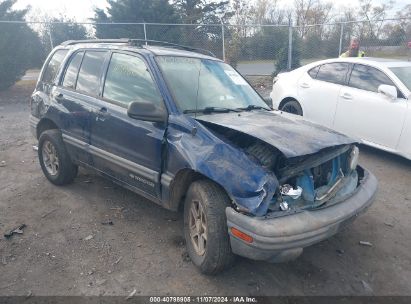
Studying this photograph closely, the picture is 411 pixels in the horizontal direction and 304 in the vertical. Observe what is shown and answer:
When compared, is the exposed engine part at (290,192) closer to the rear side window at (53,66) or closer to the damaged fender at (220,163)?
the damaged fender at (220,163)

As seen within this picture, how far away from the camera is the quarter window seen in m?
3.66

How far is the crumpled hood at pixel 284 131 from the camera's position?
116 inches

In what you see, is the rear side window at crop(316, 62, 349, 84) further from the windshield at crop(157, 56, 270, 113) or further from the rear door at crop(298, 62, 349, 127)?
the windshield at crop(157, 56, 270, 113)

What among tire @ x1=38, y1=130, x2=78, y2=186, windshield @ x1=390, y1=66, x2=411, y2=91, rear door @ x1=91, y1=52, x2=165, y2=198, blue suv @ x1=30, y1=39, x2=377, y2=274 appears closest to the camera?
blue suv @ x1=30, y1=39, x2=377, y2=274

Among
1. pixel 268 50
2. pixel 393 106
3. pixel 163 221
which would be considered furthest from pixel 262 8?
pixel 163 221

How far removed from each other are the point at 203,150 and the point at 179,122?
414mm

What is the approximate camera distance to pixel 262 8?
108ft

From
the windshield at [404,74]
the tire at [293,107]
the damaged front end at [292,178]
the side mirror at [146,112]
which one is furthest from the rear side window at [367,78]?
the side mirror at [146,112]

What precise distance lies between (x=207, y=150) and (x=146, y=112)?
0.68m

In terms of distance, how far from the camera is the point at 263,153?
9.87 feet

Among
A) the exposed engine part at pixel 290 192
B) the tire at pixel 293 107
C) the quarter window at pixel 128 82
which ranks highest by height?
the quarter window at pixel 128 82

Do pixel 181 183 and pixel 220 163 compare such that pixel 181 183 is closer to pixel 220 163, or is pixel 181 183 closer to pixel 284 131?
pixel 220 163

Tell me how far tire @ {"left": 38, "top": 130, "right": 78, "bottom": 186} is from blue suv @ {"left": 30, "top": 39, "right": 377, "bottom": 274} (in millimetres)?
26

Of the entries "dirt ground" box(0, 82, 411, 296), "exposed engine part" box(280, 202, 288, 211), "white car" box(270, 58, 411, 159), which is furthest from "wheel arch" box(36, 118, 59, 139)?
"white car" box(270, 58, 411, 159)
